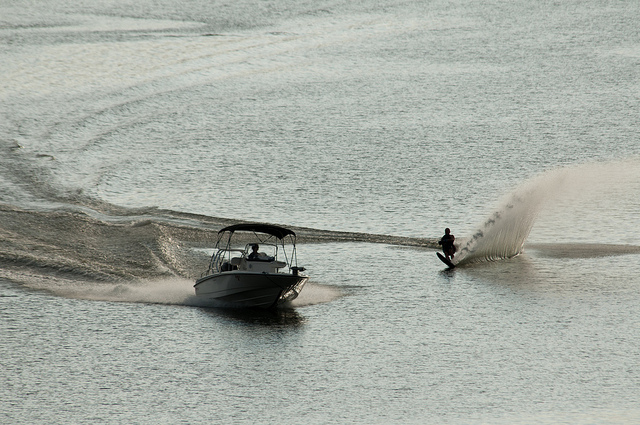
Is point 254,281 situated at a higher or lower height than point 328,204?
lower

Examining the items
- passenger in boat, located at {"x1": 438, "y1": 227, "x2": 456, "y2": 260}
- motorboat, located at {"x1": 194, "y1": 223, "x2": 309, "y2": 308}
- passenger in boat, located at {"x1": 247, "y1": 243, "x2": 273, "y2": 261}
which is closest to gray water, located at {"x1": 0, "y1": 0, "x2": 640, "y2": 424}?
motorboat, located at {"x1": 194, "y1": 223, "x2": 309, "y2": 308}

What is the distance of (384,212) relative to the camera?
54.7 metres

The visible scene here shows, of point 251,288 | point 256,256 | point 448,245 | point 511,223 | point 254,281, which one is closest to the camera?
point 254,281

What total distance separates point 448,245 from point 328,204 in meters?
14.7

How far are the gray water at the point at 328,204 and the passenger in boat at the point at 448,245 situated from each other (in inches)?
50.5

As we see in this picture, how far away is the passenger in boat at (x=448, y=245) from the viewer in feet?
139

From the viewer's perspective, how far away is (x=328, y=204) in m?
56.2

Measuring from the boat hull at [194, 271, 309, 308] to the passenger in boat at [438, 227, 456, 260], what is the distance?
9.77 meters

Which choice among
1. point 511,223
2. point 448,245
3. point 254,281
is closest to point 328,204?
point 511,223

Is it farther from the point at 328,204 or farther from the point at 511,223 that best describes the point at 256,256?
the point at 328,204

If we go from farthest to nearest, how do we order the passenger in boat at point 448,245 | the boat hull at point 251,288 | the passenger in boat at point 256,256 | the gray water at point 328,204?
1. the passenger in boat at point 448,245
2. the passenger in boat at point 256,256
3. the boat hull at point 251,288
4. the gray water at point 328,204

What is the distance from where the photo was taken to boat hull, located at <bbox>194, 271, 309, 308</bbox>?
34250mm

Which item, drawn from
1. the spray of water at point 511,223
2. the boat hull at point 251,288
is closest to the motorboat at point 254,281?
the boat hull at point 251,288

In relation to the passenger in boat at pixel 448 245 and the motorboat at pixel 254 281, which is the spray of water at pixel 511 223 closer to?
the passenger in boat at pixel 448 245
